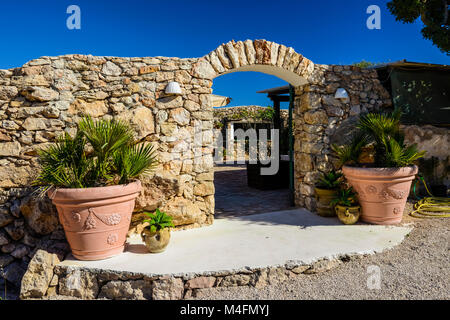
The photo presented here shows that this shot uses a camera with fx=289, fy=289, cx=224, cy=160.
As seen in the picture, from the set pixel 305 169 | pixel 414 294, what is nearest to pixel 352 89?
pixel 305 169

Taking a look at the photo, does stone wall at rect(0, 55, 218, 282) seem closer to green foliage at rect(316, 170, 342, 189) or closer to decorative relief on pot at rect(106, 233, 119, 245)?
decorative relief on pot at rect(106, 233, 119, 245)

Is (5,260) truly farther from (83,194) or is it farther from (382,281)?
(382,281)

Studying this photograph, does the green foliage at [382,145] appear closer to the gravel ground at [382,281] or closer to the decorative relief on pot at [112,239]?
the gravel ground at [382,281]

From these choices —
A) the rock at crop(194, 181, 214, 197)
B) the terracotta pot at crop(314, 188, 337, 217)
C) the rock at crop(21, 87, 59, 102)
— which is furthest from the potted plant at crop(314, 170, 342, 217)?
the rock at crop(21, 87, 59, 102)

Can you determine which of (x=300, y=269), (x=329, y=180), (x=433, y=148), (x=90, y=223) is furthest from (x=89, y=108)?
(x=433, y=148)

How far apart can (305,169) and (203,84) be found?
2137mm

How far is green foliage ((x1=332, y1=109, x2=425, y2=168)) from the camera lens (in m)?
3.97

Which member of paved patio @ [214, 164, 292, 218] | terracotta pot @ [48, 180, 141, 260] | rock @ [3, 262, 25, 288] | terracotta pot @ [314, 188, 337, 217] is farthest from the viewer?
paved patio @ [214, 164, 292, 218]

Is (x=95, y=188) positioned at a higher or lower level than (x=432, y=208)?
higher

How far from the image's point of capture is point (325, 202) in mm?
4398

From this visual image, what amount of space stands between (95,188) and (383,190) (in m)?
3.55

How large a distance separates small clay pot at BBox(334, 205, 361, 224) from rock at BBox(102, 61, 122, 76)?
11.6 feet

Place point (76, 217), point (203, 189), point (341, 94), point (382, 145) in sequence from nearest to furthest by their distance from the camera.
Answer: point (76, 217) < point (203, 189) < point (382, 145) < point (341, 94)
